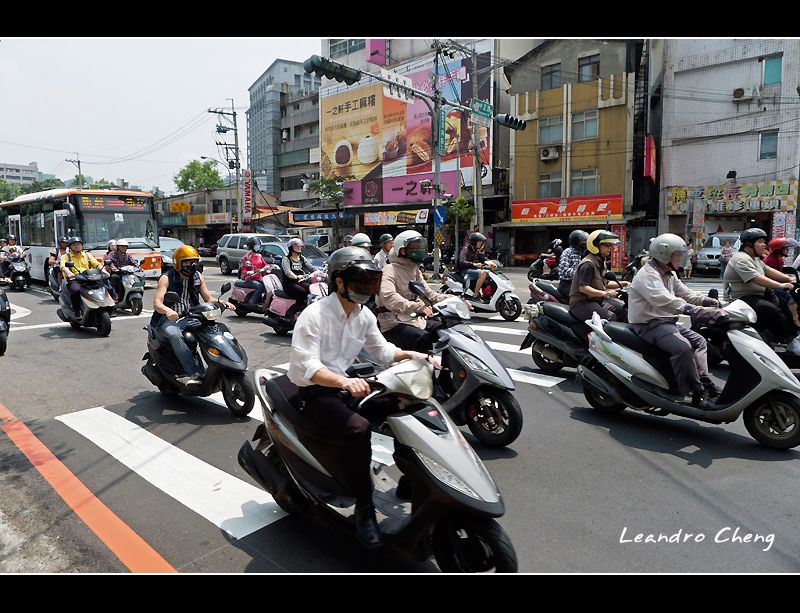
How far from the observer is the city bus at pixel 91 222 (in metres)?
16.3

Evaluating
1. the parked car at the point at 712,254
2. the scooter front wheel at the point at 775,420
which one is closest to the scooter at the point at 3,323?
the scooter front wheel at the point at 775,420

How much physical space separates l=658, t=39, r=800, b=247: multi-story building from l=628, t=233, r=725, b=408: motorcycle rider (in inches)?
824

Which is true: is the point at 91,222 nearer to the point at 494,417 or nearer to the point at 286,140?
the point at 494,417

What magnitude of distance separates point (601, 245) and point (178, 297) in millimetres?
4564

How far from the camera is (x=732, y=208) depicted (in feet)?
85.6

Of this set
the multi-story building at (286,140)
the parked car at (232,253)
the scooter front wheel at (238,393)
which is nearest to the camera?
the scooter front wheel at (238,393)

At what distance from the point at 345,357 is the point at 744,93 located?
2926 centimetres

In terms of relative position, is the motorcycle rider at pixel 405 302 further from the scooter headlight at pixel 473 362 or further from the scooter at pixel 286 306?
the scooter at pixel 286 306

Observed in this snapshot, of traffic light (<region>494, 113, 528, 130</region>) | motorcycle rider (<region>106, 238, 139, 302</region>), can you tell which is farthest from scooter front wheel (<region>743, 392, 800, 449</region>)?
traffic light (<region>494, 113, 528, 130</region>)

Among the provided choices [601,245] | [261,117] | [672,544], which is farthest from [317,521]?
[261,117]

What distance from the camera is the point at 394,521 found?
9.46 feet

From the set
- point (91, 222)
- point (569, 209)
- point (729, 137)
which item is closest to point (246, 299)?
point (91, 222)

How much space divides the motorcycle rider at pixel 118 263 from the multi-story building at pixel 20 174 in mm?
74314

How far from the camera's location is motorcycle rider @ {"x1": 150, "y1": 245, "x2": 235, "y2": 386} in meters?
5.76
